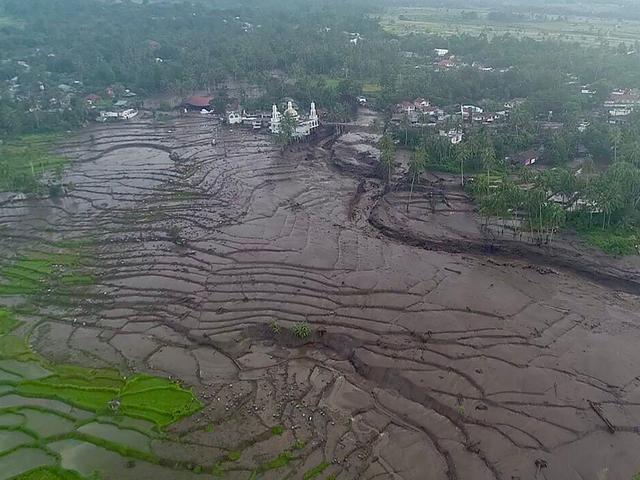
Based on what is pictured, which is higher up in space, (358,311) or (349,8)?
(349,8)

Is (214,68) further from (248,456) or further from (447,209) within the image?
(248,456)

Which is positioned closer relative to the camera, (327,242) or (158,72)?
(327,242)

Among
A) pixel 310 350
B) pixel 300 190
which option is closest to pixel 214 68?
pixel 300 190

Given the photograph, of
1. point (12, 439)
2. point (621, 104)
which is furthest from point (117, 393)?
point (621, 104)

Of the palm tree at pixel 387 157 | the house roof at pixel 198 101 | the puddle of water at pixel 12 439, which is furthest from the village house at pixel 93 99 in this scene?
the puddle of water at pixel 12 439

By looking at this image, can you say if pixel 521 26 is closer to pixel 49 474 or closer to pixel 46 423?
pixel 46 423
